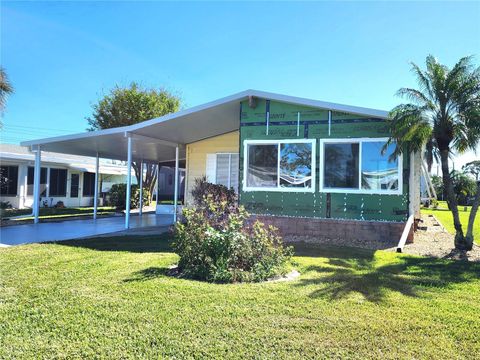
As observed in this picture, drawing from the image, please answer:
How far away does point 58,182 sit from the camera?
22.4m

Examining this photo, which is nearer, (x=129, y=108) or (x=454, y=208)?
(x=454, y=208)

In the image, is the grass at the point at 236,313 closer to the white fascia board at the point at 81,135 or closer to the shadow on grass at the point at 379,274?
the shadow on grass at the point at 379,274

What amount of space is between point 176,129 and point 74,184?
1417 cm

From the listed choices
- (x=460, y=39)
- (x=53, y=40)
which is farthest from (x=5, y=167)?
(x=460, y=39)

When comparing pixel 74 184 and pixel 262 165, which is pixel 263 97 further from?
pixel 74 184

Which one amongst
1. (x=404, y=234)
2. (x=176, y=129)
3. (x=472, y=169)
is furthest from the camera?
(x=472, y=169)

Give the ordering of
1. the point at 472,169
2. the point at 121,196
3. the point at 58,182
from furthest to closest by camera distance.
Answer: the point at 472,169 < the point at 58,182 < the point at 121,196

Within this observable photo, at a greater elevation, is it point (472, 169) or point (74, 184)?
point (472, 169)

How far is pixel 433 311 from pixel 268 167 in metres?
7.05

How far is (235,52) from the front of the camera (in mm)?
14664

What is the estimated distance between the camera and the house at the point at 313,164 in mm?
9523

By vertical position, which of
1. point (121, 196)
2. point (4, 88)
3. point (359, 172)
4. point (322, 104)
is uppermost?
point (4, 88)

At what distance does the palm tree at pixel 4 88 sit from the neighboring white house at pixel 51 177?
23.0 ft

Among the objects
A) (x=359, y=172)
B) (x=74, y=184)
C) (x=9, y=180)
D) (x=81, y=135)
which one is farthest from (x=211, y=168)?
(x=74, y=184)
